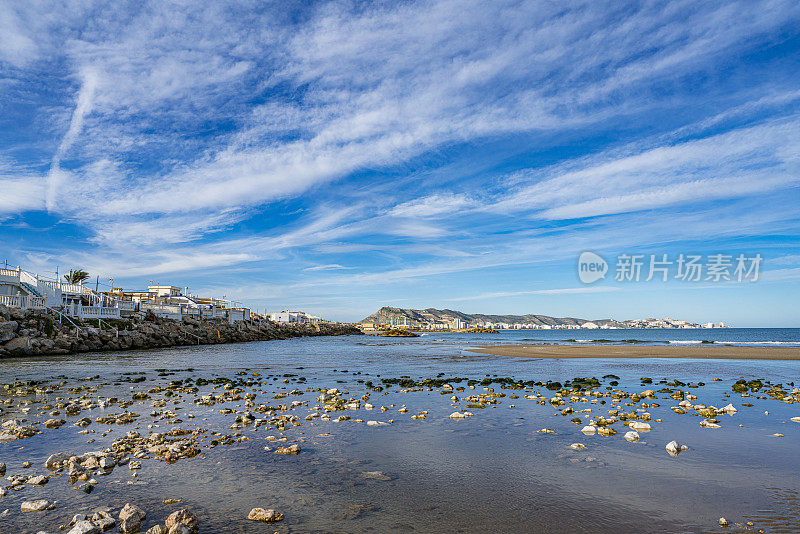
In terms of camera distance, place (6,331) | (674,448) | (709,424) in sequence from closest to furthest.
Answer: (674,448)
(709,424)
(6,331)

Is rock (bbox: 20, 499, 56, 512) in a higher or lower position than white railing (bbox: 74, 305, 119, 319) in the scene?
lower

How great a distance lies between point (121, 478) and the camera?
8.45 meters

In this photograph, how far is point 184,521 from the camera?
629cm

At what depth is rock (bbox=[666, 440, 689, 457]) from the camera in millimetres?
10050

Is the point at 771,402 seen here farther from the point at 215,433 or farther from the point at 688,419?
the point at 215,433

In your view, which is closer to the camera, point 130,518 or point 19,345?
point 130,518

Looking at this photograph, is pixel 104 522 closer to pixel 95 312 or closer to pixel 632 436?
pixel 632 436

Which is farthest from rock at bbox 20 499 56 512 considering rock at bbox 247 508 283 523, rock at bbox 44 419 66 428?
rock at bbox 44 419 66 428

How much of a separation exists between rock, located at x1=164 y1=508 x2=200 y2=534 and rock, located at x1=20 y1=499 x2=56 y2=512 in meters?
2.32

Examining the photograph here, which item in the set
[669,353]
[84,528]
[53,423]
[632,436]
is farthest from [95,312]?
[669,353]

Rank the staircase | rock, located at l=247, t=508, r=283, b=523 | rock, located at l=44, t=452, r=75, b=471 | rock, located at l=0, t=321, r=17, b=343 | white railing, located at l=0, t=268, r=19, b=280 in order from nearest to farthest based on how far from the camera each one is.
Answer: rock, located at l=247, t=508, r=283, b=523 < rock, located at l=44, t=452, r=75, b=471 < rock, located at l=0, t=321, r=17, b=343 < white railing, located at l=0, t=268, r=19, b=280 < the staircase

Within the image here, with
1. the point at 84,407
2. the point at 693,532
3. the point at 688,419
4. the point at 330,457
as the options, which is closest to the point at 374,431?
the point at 330,457

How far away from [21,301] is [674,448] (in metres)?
58.3

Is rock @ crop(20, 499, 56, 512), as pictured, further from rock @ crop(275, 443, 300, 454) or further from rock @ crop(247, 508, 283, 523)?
rock @ crop(275, 443, 300, 454)
